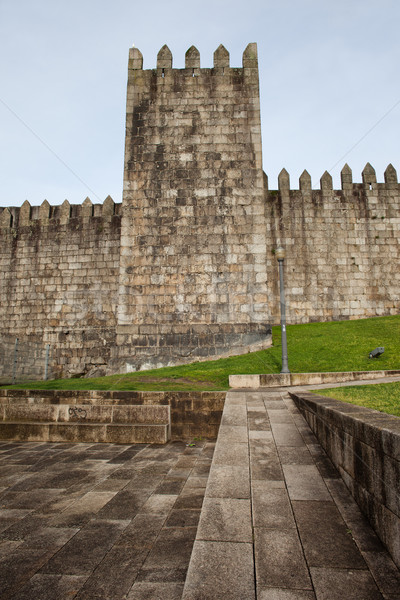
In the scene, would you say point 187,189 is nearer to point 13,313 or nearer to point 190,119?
point 190,119

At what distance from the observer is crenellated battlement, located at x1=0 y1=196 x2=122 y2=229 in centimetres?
1784

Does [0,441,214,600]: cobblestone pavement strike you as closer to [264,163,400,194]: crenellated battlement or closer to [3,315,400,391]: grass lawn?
[3,315,400,391]: grass lawn

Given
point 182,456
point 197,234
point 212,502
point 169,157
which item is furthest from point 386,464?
point 169,157

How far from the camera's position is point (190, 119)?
13.9m

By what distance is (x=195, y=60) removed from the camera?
560 inches

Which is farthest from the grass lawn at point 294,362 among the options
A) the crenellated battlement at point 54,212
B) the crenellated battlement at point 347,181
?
the crenellated battlement at point 54,212

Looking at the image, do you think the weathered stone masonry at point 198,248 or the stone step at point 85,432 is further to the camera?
the weathered stone masonry at point 198,248

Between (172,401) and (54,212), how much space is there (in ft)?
46.5

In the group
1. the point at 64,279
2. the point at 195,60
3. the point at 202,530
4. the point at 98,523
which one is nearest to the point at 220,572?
the point at 202,530

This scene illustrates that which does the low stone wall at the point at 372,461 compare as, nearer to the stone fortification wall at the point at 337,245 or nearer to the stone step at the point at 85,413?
the stone step at the point at 85,413

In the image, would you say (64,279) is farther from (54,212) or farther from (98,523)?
(98,523)

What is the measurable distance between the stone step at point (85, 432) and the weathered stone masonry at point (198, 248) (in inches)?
223

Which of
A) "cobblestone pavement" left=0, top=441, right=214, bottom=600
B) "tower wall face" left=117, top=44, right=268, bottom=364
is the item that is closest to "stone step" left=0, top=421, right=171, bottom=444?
"cobblestone pavement" left=0, top=441, right=214, bottom=600

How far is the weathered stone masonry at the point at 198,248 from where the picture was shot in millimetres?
13008
